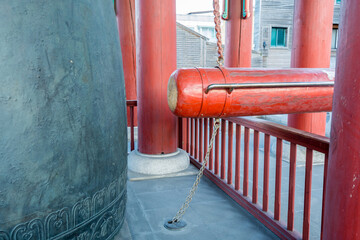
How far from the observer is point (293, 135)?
190 cm

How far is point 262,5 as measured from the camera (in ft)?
44.8

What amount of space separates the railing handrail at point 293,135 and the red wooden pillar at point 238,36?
10.6ft

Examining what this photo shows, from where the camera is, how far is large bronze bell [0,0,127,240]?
1.09 m

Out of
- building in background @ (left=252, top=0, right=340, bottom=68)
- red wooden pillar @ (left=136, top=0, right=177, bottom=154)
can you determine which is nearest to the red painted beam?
red wooden pillar @ (left=136, top=0, right=177, bottom=154)

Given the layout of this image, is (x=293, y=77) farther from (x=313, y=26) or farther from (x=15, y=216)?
(x=313, y=26)

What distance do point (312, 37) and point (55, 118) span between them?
3.56 metres

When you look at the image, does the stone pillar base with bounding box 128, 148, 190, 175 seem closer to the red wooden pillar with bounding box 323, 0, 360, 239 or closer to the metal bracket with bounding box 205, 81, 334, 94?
the metal bracket with bounding box 205, 81, 334, 94

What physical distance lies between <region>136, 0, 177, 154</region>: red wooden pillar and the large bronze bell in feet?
6.10

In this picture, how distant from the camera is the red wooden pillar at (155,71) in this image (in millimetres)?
3271

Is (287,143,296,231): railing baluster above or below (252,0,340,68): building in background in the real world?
below

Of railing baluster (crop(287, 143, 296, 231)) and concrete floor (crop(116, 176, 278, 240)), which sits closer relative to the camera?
railing baluster (crop(287, 143, 296, 231))

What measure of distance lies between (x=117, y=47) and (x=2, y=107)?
2.28 feet

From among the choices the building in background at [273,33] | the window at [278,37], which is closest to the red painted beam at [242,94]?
the building in background at [273,33]

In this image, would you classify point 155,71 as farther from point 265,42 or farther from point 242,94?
point 265,42
